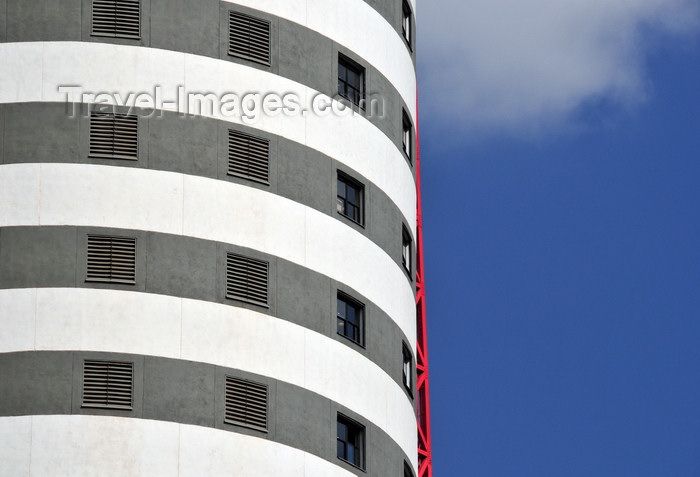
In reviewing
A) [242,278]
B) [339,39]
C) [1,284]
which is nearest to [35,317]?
[1,284]

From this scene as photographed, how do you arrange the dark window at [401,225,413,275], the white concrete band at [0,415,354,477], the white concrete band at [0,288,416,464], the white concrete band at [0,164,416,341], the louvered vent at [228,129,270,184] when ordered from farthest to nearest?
the dark window at [401,225,413,275]
the louvered vent at [228,129,270,184]
the white concrete band at [0,164,416,341]
the white concrete band at [0,288,416,464]
the white concrete band at [0,415,354,477]

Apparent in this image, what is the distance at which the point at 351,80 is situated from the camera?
236 feet

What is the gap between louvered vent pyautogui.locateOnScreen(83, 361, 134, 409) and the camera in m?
62.3

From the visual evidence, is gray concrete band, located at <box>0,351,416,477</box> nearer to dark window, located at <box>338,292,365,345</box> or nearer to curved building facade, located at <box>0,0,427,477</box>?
curved building facade, located at <box>0,0,427,477</box>

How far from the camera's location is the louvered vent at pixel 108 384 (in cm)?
6231

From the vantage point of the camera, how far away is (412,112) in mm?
75875

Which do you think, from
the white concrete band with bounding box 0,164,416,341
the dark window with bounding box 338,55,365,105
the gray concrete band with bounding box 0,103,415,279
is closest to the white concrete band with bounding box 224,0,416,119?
the dark window with bounding box 338,55,365,105

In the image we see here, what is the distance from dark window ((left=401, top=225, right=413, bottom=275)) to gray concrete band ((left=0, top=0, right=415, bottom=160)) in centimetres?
450

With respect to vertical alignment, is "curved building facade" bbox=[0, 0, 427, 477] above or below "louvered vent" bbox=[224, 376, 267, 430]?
above

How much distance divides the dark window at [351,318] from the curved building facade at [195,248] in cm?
8

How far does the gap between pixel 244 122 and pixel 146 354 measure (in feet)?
29.8

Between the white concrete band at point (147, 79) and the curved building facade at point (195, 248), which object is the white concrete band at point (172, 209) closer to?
the curved building facade at point (195, 248)

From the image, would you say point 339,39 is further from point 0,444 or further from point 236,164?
point 0,444

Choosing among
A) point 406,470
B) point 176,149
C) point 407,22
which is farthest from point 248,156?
point 407,22
